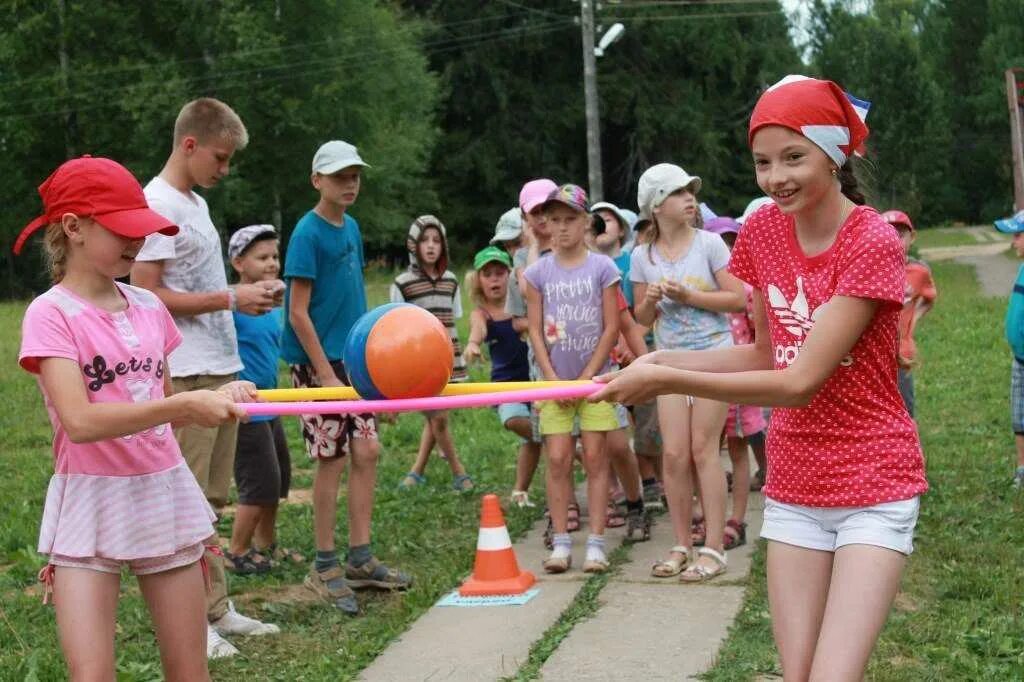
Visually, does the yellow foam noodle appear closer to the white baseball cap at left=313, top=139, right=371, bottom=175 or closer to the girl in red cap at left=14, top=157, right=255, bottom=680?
the girl in red cap at left=14, top=157, right=255, bottom=680

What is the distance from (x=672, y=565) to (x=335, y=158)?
9.01ft

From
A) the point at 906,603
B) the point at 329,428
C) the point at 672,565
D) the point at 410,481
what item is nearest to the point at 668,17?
the point at 410,481

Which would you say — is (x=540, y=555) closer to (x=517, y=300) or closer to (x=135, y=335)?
(x=517, y=300)

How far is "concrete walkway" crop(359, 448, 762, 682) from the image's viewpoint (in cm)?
541

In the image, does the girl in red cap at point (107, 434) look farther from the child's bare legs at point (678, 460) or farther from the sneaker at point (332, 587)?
the child's bare legs at point (678, 460)

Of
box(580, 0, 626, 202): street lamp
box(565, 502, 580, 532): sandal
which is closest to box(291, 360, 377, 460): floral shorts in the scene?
box(565, 502, 580, 532): sandal

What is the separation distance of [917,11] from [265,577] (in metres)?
70.7

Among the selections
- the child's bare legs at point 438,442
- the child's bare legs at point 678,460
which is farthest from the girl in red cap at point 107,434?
the child's bare legs at point 438,442

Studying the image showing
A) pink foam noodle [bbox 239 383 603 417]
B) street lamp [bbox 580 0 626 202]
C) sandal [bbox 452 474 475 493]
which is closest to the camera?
pink foam noodle [bbox 239 383 603 417]

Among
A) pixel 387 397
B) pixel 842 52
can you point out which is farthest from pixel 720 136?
pixel 387 397

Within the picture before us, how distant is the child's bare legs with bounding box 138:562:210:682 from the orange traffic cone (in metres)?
2.74

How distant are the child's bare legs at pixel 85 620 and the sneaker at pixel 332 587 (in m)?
2.64

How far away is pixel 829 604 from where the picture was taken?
347cm

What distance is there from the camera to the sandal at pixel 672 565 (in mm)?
6809
